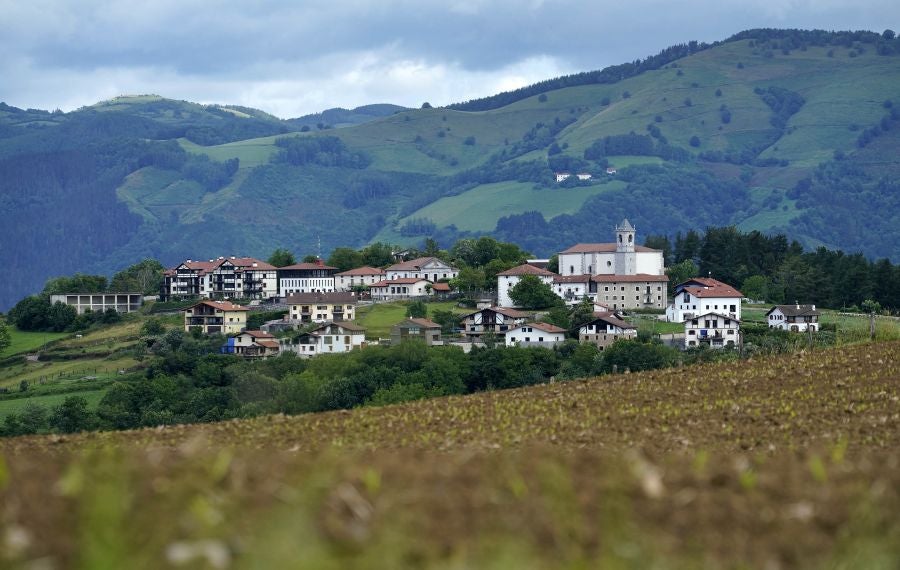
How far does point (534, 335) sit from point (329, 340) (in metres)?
13.8

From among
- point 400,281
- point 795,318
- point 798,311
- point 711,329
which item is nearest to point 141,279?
point 400,281

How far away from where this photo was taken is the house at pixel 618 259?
120 meters

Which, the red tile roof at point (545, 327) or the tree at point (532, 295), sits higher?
the tree at point (532, 295)

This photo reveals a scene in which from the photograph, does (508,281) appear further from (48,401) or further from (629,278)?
(48,401)

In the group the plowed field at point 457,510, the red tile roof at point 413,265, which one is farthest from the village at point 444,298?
the plowed field at point 457,510

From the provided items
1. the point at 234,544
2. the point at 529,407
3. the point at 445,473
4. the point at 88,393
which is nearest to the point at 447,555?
the point at 234,544

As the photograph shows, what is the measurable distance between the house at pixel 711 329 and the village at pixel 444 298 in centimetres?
7

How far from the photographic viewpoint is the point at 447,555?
413 inches

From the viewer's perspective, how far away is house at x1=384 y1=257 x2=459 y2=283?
127 metres

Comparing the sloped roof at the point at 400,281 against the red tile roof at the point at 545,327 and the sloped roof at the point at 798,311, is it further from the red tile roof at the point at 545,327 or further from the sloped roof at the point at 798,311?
the sloped roof at the point at 798,311

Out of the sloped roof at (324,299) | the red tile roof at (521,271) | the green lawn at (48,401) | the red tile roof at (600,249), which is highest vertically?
the red tile roof at (600,249)

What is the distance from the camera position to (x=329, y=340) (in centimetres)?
9569

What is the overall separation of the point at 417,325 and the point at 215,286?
46.6 metres

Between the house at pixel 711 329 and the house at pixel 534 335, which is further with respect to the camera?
the house at pixel 534 335
